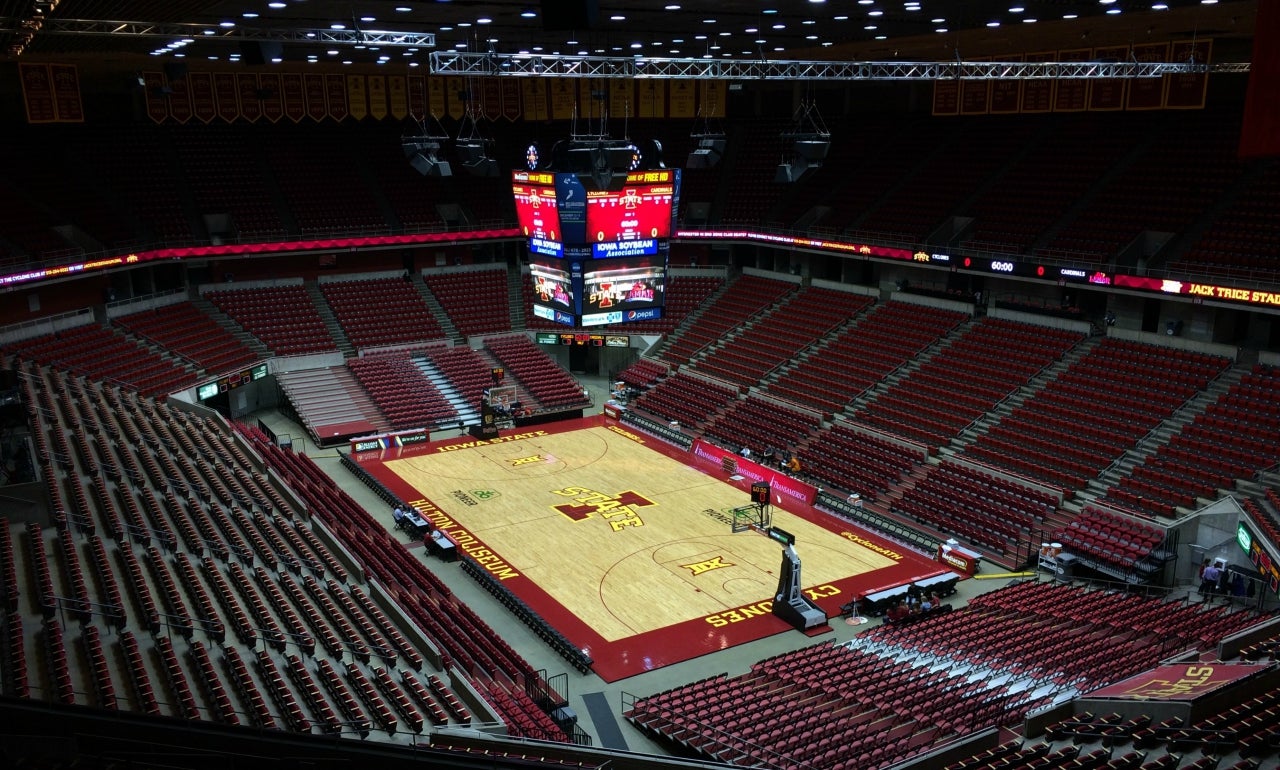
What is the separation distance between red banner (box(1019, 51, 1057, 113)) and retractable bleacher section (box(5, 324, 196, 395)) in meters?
27.4

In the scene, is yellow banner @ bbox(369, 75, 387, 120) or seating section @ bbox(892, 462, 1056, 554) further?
yellow banner @ bbox(369, 75, 387, 120)

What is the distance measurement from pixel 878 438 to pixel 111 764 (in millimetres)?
22748

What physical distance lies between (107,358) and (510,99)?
1809 centimetres

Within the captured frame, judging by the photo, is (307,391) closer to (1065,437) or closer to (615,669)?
(615,669)

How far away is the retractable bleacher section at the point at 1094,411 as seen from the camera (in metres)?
23.8

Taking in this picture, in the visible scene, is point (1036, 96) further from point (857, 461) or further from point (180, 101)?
point (180, 101)

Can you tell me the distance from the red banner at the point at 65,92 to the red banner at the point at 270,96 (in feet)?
20.5

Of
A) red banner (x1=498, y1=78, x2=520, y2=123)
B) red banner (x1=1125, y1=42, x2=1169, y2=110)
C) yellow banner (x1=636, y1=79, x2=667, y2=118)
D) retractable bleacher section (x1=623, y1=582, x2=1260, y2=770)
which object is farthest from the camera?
yellow banner (x1=636, y1=79, x2=667, y2=118)

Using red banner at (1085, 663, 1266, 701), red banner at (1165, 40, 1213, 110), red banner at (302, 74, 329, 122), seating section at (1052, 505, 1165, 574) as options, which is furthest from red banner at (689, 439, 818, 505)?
red banner at (302, 74, 329, 122)

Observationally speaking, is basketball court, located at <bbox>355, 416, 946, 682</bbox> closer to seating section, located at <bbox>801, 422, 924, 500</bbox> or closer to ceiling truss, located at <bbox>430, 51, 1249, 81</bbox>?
seating section, located at <bbox>801, 422, 924, 500</bbox>

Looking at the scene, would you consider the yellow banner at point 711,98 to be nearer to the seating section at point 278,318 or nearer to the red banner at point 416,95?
the red banner at point 416,95

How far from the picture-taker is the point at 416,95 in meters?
35.7

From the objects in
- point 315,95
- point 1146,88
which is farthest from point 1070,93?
point 315,95

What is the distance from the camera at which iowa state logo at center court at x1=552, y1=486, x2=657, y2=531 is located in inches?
968
